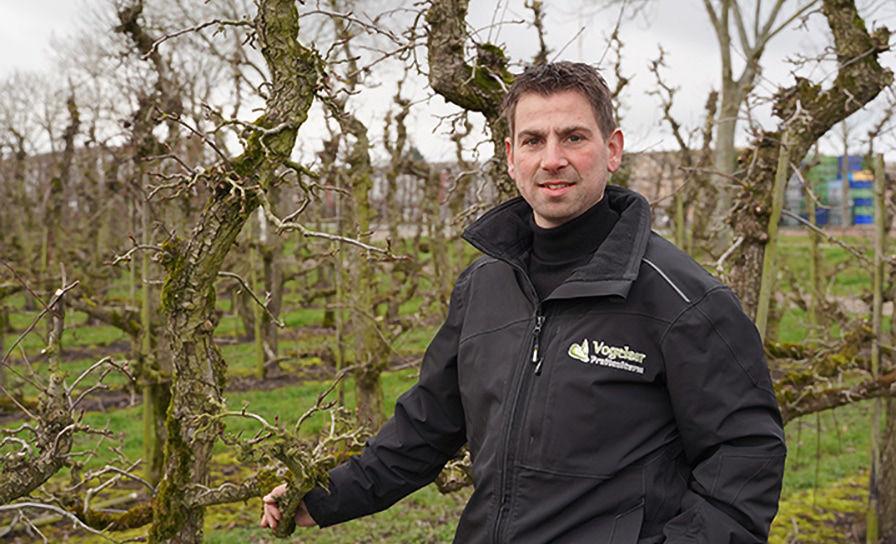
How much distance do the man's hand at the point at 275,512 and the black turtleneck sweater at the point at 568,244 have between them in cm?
A: 108

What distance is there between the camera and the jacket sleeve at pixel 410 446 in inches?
114

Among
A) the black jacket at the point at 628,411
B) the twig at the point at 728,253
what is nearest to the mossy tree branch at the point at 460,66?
the twig at the point at 728,253

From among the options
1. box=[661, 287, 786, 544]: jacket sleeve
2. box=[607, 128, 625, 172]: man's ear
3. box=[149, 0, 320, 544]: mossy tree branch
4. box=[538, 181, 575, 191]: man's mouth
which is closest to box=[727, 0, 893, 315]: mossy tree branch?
box=[607, 128, 625, 172]: man's ear

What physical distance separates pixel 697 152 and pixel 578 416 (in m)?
15.9

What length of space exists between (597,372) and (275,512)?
4.05 ft

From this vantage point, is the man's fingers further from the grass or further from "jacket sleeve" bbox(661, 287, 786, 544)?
"jacket sleeve" bbox(661, 287, 786, 544)

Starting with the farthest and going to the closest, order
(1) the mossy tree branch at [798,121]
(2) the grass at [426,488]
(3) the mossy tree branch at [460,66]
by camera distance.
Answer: (2) the grass at [426,488] → (1) the mossy tree branch at [798,121] → (3) the mossy tree branch at [460,66]

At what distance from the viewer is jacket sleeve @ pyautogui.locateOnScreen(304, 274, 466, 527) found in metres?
2.91

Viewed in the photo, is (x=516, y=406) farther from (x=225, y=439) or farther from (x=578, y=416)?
(x=225, y=439)

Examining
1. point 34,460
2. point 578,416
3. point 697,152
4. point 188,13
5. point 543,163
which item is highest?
point 188,13

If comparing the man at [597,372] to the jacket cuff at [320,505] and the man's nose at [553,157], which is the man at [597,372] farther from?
the jacket cuff at [320,505]

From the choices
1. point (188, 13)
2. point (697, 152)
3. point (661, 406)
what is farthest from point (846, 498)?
point (188, 13)

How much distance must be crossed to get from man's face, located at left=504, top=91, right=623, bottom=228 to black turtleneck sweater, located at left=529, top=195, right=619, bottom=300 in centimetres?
3

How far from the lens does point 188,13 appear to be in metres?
19.6
